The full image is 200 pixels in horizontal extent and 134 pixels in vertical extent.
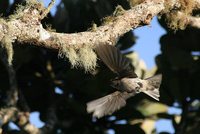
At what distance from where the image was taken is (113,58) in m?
1.69

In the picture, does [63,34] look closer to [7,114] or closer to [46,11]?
[46,11]

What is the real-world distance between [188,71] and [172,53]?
21cm

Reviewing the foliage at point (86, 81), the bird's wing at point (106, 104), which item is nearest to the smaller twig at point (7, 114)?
the foliage at point (86, 81)

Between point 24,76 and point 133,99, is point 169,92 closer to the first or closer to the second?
point 133,99

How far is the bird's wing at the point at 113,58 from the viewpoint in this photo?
1.67m

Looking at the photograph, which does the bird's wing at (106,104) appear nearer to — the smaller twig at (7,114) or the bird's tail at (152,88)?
the bird's tail at (152,88)

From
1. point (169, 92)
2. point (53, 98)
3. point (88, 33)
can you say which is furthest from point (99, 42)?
point (169, 92)

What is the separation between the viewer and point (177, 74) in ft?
10.9

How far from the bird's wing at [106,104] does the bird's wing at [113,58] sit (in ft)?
0.48

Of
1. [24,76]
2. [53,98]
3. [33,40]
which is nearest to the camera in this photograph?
[33,40]

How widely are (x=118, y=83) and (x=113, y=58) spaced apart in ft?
0.56

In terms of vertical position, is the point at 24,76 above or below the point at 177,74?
above

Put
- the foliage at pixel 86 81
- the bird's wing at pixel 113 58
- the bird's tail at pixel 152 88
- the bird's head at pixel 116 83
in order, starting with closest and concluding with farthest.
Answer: the bird's wing at pixel 113 58
the bird's head at pixel 116 83
the bird's tail at pixel 152 88
the foliage at pixel 86 81

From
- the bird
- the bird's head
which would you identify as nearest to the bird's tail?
the bird
